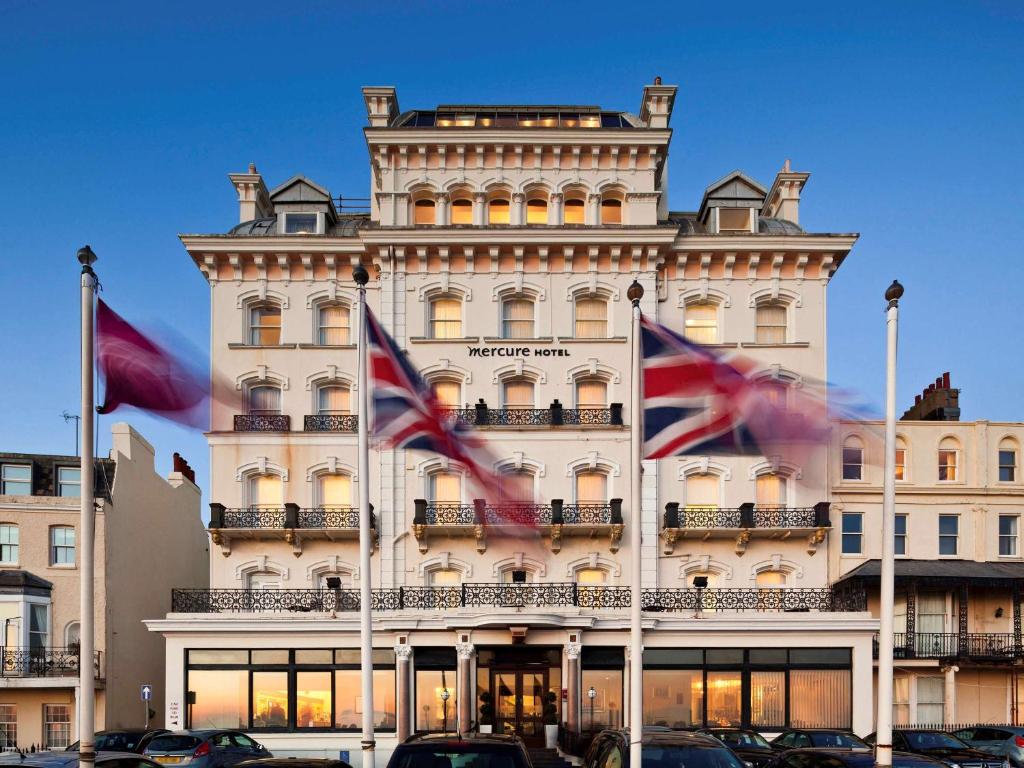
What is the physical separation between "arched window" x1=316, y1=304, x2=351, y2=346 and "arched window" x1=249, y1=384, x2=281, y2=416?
2.46 m

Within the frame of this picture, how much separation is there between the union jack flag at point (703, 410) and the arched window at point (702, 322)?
58.9 feet

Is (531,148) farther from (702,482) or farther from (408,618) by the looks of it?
(408,618)

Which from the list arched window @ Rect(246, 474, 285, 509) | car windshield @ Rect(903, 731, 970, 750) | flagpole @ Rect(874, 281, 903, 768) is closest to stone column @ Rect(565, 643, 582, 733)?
car windshield @ Rect(903, 731, 970, 750)

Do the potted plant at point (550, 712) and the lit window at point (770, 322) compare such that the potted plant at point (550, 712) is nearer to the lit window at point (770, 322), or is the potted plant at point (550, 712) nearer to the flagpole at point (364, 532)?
the flagpole at point (364, 532)

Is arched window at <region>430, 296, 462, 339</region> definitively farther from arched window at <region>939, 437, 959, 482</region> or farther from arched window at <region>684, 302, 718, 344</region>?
arched window at <region>939, 437, 959, 482</region>

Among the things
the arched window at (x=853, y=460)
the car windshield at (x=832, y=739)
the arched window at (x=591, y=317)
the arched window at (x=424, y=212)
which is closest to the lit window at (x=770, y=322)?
the arched window at (x=853, y=460)

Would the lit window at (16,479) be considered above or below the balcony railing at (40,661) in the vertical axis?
above

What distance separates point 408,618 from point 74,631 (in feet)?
43.2

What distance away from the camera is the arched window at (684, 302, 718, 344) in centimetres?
3575

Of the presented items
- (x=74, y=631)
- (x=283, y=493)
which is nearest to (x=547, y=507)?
(x=283, y=493)

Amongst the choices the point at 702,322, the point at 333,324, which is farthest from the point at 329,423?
the point at 702,322

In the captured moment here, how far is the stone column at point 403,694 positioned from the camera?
31.0 meters

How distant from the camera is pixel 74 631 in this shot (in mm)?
34812

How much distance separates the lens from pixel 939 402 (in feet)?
129
